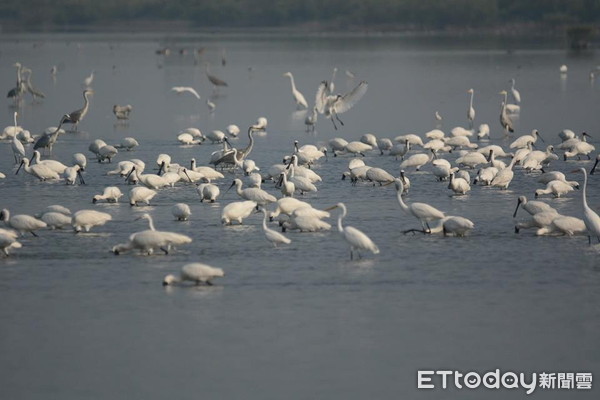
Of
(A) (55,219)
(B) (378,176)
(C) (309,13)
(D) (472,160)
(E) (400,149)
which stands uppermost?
(A) (55,219)

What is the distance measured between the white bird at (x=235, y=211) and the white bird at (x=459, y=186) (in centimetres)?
315

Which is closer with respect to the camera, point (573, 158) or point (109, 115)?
point (573, 158)

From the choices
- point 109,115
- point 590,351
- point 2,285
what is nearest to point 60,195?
point 2,285

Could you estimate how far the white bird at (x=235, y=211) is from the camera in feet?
43.6

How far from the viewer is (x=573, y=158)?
19875mm

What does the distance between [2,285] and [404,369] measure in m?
3.96

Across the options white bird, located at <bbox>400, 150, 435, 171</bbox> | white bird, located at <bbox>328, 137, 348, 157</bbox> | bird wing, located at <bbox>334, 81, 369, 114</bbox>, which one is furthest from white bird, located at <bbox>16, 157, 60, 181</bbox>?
bird wing, located at <bbox>334, 81, 369, 114</bbox>

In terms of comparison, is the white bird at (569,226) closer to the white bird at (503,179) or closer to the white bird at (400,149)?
the white bird at (503,179)

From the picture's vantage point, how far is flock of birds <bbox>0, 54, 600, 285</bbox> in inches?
475

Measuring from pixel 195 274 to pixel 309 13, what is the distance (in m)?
98.0

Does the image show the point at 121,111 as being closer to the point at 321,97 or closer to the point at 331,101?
the point at 321,97

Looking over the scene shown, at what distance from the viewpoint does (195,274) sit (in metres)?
10.5

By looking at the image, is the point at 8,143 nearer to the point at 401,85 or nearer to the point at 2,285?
the point at 2,285

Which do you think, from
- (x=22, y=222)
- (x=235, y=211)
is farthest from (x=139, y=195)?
(x=22, y=222)
